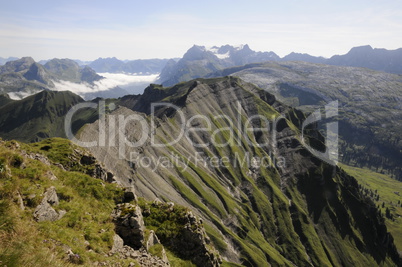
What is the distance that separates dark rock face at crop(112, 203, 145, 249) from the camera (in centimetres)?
2545

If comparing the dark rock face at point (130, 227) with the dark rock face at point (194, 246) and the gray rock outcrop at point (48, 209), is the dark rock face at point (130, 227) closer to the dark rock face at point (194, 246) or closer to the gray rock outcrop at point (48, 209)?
the gray rock outcrop at point (48, 209)

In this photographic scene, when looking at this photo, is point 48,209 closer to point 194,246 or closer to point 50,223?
point 50,223

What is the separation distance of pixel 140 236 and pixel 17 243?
14.2 meters

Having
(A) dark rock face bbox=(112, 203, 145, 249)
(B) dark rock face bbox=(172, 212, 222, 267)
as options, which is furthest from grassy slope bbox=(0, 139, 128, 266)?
(B) dark rock face bbox=(172, 212, 222, 267)

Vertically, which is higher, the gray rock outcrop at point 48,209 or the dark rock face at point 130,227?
the gray rock outcrop at point 48,209

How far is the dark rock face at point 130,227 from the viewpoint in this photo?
25.5 metres

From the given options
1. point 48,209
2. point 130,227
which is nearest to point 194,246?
point 130,227

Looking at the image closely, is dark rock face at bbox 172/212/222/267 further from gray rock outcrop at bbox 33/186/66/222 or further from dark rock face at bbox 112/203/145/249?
gray rock outcrop at bbox 33/186/66/222

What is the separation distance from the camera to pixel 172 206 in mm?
36688

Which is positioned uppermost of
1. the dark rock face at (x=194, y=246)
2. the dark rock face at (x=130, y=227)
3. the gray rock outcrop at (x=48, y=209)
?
the gray rock outcrop at (x=48, y=209)

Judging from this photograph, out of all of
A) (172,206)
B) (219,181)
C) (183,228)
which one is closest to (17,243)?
(183,228)

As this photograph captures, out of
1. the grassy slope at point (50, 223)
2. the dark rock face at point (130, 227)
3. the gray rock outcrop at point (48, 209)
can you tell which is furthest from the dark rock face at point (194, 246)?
the gray rock outcrop at point (48, 209)

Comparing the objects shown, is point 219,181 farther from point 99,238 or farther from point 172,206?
point 99,238

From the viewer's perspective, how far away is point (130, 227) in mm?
26062
